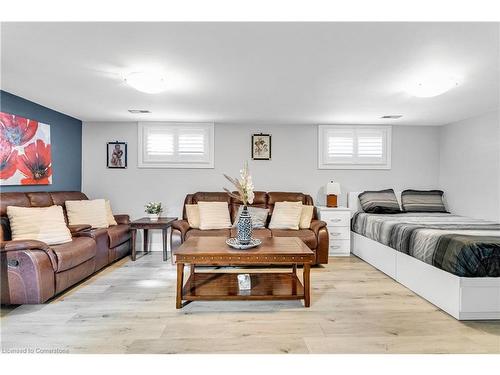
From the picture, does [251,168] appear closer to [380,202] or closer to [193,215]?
[193,215]

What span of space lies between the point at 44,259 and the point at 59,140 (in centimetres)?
235

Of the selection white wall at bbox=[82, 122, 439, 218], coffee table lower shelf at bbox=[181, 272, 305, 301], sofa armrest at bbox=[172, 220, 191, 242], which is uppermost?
white wall at bbox=[82, 122, 439, 218]

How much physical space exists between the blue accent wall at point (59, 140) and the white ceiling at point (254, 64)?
16cm

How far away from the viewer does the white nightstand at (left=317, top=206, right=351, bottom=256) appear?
15.2ft

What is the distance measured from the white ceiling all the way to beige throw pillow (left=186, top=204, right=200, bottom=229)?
4.85 feet

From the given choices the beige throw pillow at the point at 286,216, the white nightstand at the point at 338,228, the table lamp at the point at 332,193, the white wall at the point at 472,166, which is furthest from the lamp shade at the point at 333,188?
the white wall at the point at 472,166

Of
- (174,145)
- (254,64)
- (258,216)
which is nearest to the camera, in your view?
(254,64)

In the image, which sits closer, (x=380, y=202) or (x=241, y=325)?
(x=241, y=325)

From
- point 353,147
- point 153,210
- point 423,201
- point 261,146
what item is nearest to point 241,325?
point 153,210

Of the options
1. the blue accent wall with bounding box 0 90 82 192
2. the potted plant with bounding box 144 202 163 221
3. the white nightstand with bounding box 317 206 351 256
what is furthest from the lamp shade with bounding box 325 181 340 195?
the blue accent wall with bounding box 0 90 82 192

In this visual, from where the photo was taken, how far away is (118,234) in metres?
4.20

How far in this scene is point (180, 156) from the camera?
5.08m

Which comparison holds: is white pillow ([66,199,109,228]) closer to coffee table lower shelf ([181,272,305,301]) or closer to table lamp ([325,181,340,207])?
coffee table lower shelf ([181,272,305,301])
